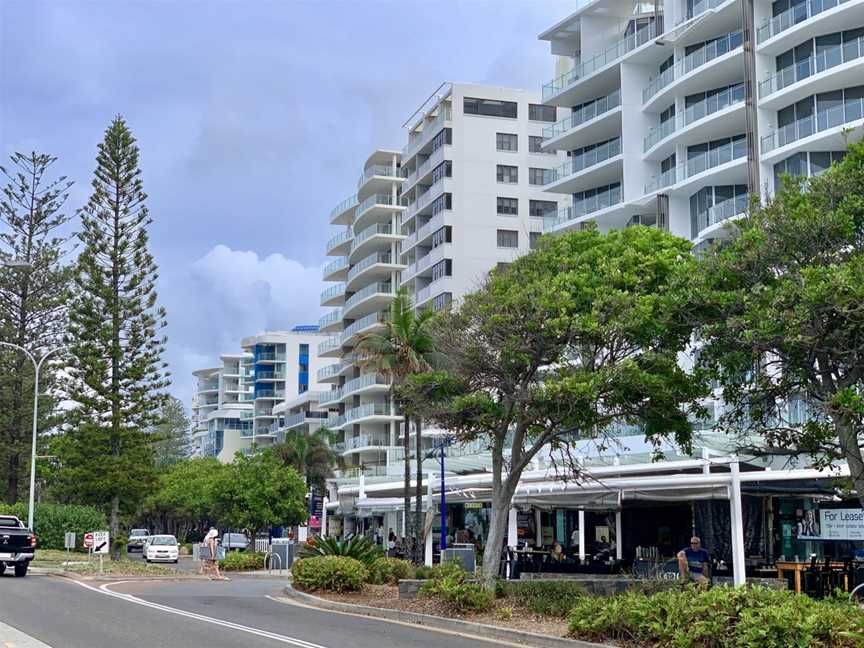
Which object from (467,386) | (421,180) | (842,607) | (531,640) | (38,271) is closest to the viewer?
(842,607)

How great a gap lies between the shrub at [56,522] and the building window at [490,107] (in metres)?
40.1

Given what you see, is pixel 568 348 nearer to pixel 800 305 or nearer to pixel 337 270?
pixel 800 305

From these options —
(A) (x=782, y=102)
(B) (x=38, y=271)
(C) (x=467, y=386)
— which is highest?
(A) (x=782, y=102)

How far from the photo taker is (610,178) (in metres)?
58.9

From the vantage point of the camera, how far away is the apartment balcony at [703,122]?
160ft

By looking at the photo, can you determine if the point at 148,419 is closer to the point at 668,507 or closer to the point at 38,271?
the point at 38,271

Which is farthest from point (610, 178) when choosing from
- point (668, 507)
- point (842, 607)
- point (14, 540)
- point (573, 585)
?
point (842, 607)

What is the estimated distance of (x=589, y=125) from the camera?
5875 cm

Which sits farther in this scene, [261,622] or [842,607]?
[261,622]

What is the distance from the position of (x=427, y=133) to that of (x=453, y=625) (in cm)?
6510

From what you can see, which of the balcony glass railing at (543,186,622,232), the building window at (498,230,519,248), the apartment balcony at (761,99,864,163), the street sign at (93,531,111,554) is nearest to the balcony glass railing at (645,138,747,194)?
the apartment balcony at (761,99,864,163)

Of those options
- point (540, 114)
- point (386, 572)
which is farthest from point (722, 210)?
point (540, 114)

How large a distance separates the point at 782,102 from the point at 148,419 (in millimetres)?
29894

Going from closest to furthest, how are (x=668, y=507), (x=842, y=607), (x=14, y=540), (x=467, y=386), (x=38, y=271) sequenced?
(x=842, y=607), (x=467, y=386), (x=14, y=540), (x=668, y=507), (x=38, y=271)
